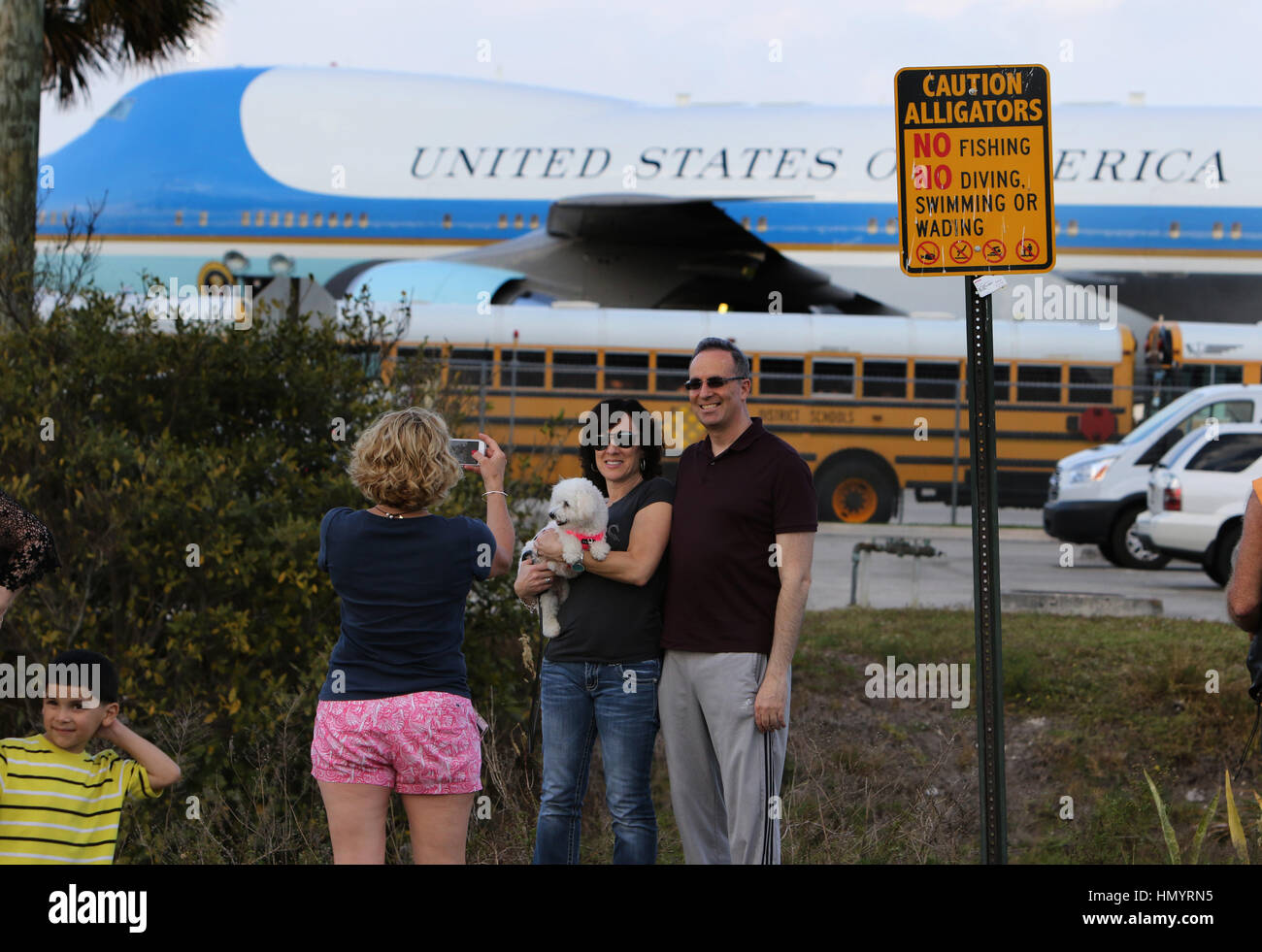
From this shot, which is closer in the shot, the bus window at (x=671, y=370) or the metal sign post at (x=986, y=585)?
the metal sign post at (x=986, y=585)

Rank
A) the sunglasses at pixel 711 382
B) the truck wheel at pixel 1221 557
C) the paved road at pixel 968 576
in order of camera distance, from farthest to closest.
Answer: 1. the truck wheel at pixel 1221 557
2. the paved road at pixel 968 576
3. the sunglasses at pixel 711 382

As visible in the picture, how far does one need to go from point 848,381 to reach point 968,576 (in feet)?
21.9

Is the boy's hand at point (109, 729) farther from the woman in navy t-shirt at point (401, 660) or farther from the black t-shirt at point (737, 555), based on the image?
the black t-shirt at point (737, 555)

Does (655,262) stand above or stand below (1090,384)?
above

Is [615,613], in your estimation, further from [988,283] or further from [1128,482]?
[1128,482]

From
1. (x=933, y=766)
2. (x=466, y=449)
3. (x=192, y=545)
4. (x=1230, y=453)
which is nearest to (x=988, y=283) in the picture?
(x=466, y=449)

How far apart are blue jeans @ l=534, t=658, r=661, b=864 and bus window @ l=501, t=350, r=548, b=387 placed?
619 inches

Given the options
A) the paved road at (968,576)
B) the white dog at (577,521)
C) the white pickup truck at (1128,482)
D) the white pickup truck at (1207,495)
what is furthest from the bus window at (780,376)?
the white dog at (577,521)

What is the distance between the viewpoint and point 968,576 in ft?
42.4

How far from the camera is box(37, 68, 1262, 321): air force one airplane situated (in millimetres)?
24922

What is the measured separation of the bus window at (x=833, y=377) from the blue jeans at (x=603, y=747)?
15.2m

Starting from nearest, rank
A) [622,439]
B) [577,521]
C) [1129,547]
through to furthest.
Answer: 1. [577,521]
2. [622,439]
3. [1129,547]

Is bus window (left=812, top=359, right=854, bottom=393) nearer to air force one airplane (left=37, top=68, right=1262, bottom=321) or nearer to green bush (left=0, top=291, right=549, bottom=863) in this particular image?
air force one airplane (left=37, top=68, right=1262, bottom=321)

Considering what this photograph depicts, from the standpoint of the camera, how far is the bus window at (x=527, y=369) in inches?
776
